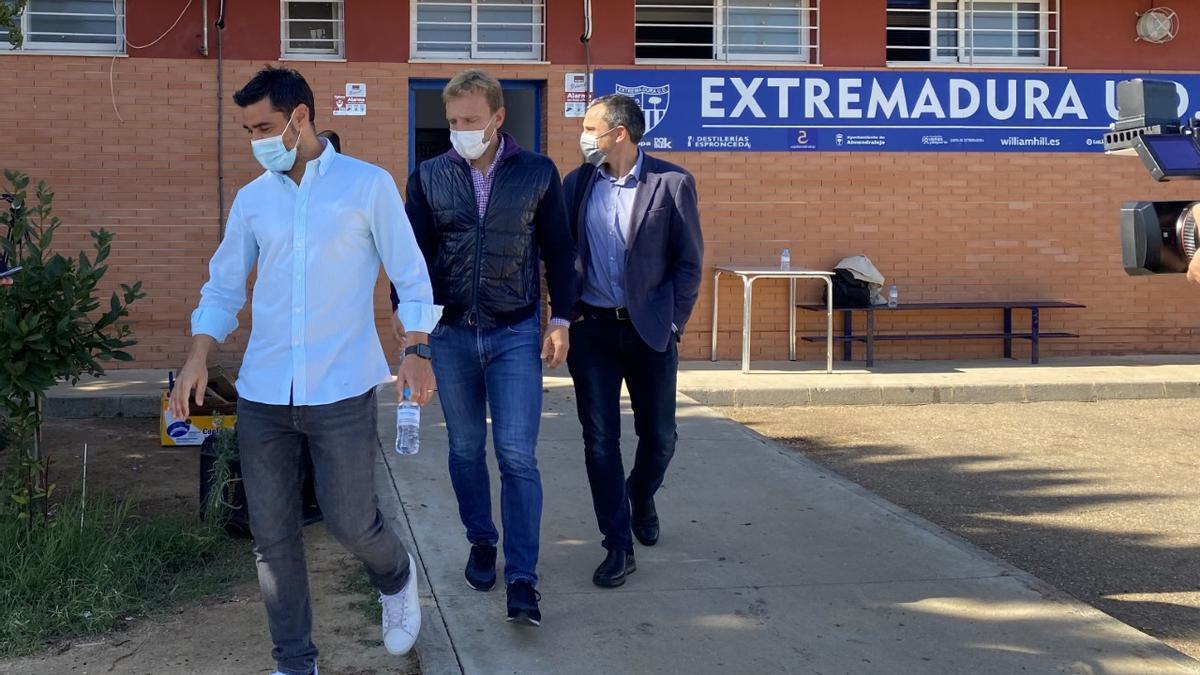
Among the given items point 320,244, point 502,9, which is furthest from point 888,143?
point 320,244

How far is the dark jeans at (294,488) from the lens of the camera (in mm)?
3803

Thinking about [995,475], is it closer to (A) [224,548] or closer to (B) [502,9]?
(A) [224,548]

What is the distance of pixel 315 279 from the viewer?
3793 mm

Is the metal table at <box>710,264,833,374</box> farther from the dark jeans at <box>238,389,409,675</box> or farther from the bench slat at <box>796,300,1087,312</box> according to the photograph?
the dark jeans at <box>238,389,409,675</box>

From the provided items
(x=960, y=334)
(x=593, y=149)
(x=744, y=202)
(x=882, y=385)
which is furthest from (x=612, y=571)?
(x=960, y=334)

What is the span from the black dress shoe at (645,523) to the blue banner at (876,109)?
269 inches

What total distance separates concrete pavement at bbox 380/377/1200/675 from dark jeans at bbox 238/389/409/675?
56cm

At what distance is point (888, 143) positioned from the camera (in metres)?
12.5

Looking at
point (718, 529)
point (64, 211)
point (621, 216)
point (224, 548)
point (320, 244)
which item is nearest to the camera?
point (320, 244)

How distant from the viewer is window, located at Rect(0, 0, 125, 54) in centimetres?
1138

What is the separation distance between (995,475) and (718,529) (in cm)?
259

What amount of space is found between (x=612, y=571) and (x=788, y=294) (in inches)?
303

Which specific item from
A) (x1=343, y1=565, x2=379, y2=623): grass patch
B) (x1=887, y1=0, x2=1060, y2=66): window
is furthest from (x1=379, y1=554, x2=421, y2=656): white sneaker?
(x1=887, y1=0, x2=1060, y2=66): window

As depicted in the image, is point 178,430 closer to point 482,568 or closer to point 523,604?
point 482,568
